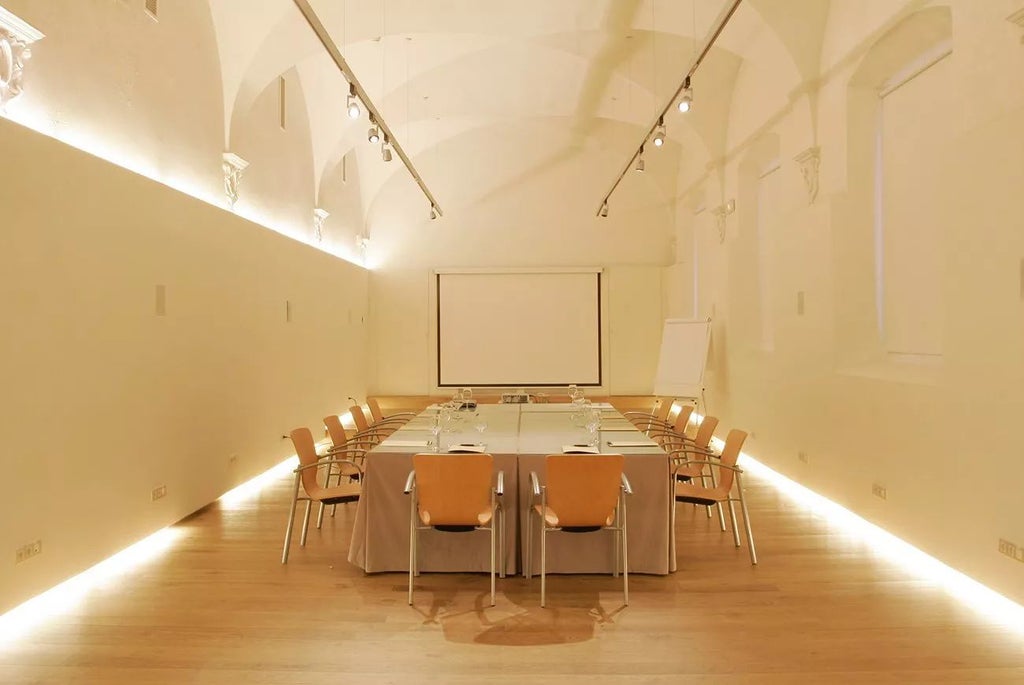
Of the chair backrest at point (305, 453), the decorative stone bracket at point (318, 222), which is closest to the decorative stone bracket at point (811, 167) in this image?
the chair backrest at point (305, 453)

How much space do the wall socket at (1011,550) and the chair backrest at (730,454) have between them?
1.64 meters

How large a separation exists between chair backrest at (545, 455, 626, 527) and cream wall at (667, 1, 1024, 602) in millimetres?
2434

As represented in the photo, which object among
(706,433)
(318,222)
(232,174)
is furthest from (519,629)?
(318,222)

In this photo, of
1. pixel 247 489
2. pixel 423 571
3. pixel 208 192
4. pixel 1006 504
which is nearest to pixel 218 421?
pixel 247 489

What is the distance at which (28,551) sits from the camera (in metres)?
4.04

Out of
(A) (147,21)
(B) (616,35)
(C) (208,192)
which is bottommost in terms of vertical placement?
(C) (208,192)

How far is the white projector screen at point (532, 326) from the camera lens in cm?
1379

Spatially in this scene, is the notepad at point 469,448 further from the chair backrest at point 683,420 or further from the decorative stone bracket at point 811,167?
the decorative stone bracket at point 811,167

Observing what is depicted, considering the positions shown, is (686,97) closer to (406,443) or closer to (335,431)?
(406,443)

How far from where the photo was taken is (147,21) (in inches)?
223

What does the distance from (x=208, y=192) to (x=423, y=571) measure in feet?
15.3

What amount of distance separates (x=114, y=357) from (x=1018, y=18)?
253 inches

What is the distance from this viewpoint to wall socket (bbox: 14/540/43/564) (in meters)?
3.94

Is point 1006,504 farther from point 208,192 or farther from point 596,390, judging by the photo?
point 596,390
